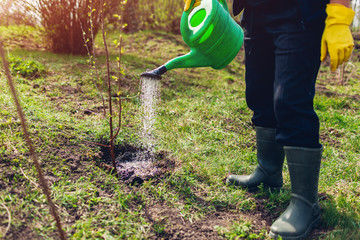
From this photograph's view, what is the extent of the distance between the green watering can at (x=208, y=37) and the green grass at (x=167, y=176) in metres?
0.68

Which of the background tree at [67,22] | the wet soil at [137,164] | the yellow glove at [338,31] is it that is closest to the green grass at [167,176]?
the wet soil at [137,164]

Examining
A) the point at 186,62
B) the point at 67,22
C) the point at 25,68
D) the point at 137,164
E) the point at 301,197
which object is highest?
the point at 67,22

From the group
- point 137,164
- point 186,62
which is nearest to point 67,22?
point 137,164

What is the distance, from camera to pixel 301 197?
147 centimetres

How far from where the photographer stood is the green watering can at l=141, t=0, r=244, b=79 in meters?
1.68

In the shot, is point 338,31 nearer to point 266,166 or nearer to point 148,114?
point 266,166

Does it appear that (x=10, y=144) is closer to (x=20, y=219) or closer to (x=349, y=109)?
(x=20, y=219)

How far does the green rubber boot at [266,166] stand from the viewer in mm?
1766

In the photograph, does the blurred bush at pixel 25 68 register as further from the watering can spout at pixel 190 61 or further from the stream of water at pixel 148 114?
the watering can spout at pixel 190 61

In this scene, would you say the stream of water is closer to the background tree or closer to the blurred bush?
the blurred bush

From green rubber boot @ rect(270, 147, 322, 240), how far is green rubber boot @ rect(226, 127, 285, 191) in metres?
0.29

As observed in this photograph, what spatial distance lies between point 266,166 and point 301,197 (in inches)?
13.9

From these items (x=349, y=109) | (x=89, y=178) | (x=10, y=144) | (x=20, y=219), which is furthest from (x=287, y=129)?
(x=349, y=109)

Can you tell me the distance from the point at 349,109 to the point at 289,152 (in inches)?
92.7
